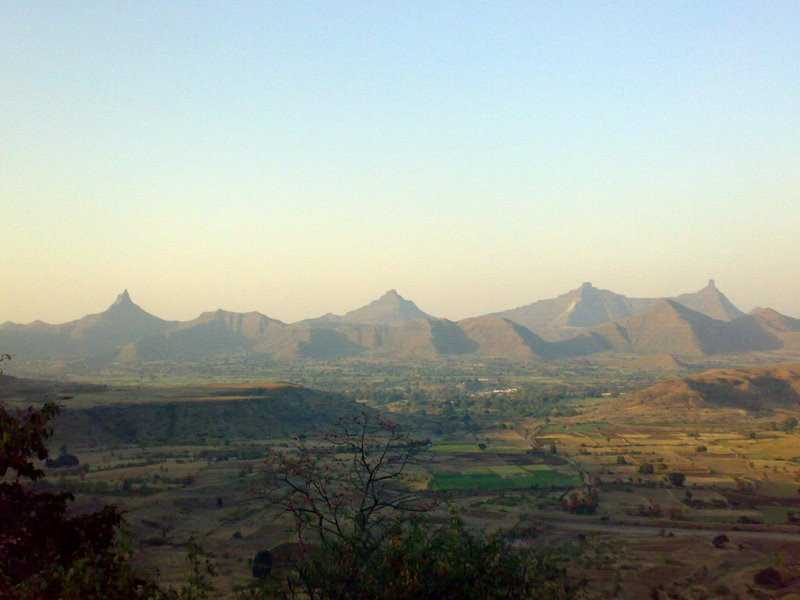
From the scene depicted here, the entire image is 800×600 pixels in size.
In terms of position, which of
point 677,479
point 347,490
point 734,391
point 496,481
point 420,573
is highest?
point 420,573

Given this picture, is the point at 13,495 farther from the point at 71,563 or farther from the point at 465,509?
the point at 465,509

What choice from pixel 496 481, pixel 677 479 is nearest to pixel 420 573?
pixel 496 481

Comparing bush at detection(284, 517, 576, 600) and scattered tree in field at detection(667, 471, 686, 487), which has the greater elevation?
bush at detection(284, 517, 576, 600)

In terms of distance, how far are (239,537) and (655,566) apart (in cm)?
2587

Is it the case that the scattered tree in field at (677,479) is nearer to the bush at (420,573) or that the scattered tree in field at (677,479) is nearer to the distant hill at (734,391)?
the bush at (420,573)

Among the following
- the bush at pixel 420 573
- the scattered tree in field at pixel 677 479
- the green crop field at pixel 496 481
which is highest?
the bush at pixel 420 573

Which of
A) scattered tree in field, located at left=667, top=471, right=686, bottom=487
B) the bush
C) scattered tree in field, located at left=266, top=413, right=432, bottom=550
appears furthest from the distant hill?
the bush

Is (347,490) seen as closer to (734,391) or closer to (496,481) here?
(496,481)

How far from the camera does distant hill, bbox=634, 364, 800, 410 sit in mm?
132500

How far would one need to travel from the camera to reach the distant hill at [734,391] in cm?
13250

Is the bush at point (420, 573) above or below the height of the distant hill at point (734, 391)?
above

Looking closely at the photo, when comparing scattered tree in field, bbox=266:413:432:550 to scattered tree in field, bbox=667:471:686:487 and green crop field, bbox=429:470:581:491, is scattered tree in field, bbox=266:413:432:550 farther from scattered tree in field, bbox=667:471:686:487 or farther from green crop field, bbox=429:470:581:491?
scattered tree in field, bbox=667:471:686:487

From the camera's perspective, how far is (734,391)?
136 m

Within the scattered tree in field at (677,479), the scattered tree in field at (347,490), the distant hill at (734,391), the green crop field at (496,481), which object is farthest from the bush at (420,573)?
the distant hill at (734,391)
